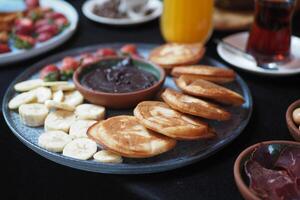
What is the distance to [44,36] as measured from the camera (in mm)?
1489

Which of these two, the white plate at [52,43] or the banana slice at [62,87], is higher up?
the white plate at [52,43]

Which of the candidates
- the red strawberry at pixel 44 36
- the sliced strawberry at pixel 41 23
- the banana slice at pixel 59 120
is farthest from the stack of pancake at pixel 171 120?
the sliced strawberry at pixel 41 23

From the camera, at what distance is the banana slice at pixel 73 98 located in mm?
1120

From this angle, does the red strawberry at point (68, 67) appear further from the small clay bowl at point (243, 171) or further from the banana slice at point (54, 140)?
the small clay bowl at point (243, 171)

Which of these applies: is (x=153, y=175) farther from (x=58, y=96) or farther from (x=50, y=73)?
(x=50, y=73)

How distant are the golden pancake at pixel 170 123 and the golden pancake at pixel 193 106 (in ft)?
0.06

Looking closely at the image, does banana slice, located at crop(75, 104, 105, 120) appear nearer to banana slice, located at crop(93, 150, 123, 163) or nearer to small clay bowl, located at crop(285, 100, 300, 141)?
banana slice, located at crop(93, 150, 123, 163)

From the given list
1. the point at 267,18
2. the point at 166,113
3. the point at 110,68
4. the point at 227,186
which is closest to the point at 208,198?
the point at 227,186

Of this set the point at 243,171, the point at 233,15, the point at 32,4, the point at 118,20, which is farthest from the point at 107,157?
the point at 32,4

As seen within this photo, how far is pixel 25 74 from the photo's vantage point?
1.28 m

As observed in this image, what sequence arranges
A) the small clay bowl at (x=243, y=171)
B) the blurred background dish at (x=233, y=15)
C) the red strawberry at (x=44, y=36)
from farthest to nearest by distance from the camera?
the blurred background dish at (x=233, y=15), the red strawberry at (x=44, y=36), the small clay bowl at (x=243, y=171)

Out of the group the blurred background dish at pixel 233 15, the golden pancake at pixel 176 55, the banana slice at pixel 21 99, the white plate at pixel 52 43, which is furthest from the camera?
the blurred background dish at pixel 233 15

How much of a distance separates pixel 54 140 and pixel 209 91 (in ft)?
1.28

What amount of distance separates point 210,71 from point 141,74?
0.20 meters
